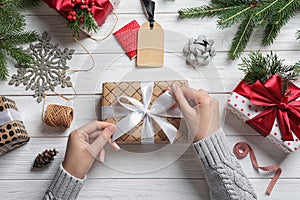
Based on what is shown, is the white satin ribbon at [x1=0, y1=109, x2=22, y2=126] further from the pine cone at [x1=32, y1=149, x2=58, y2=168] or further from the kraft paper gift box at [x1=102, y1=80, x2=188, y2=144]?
the kraft paper gift box at [x1=102, y1=80, x2=188, y2=144]

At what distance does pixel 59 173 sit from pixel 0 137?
8.0 inches

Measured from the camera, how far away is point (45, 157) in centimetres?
133

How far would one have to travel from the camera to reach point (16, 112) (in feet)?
4.36

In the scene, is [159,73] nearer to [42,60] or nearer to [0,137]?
[42,60]

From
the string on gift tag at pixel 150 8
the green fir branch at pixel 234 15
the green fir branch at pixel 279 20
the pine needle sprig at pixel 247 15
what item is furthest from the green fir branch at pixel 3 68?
the green fir branch at pixel 279 20

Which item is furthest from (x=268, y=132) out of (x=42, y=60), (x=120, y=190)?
(x=42, y=60)

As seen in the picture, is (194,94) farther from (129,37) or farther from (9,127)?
(9,127)

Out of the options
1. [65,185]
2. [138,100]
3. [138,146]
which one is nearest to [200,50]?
[138,100]

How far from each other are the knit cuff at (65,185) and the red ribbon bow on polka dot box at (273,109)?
53 centimetres

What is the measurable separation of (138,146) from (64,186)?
26cm

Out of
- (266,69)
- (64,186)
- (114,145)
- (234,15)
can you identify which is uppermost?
(234,15)

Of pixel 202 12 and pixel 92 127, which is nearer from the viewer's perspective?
pixel 92 127

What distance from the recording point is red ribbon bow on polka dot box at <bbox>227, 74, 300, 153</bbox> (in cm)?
127

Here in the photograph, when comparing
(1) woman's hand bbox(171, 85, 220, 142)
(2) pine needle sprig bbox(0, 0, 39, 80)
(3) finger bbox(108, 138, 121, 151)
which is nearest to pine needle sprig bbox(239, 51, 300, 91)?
(1) woman's hand bbox(171, 85, 220, 142)
